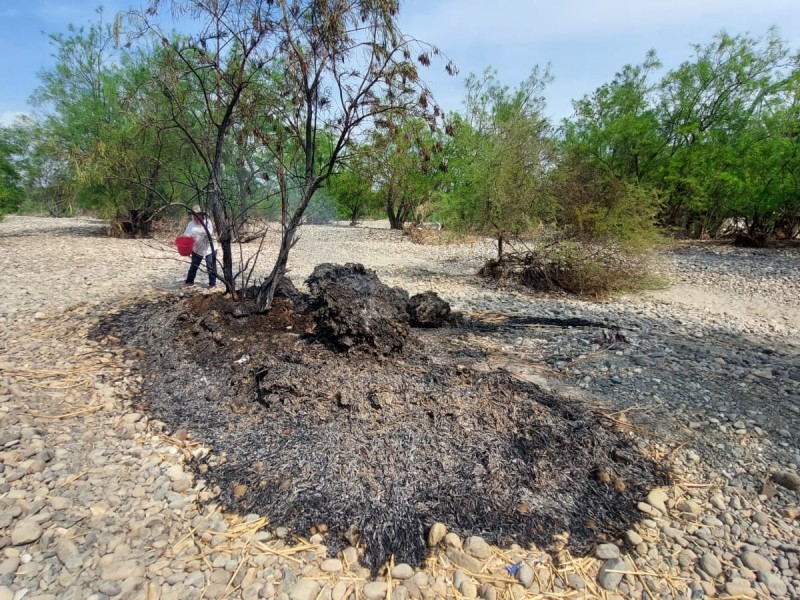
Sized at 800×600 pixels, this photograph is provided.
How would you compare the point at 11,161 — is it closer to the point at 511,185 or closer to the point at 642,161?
the point at 511,185

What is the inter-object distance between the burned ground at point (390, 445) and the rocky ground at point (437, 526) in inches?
4.5

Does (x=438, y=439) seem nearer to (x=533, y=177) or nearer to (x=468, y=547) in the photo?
(x=468, y=547)

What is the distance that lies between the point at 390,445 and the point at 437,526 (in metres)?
0.59

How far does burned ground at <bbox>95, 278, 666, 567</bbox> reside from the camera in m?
2.14

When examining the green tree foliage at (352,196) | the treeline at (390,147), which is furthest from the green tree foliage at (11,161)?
the green tree foliage at (352,196)

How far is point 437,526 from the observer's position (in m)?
2.07

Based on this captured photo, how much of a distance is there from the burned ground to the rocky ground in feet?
0.37

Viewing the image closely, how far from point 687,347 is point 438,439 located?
3.44m

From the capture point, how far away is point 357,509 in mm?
2166

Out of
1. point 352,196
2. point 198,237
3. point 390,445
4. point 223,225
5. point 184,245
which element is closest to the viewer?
point 390,445

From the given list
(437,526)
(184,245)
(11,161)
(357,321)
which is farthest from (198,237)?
(11,161)

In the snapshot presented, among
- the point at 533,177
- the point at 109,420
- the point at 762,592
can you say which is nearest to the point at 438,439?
the point at 762,592

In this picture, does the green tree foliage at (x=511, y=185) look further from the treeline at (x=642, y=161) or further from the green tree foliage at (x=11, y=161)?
the green tree foliage at (x=11, y=161)

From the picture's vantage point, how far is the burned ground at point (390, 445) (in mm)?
2145
